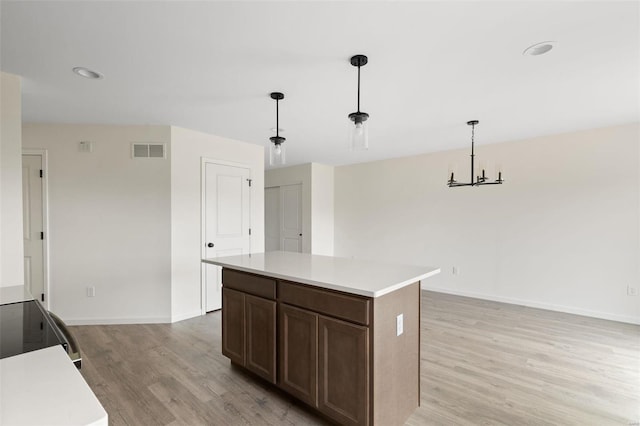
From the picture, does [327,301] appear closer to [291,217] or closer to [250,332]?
[250,332]

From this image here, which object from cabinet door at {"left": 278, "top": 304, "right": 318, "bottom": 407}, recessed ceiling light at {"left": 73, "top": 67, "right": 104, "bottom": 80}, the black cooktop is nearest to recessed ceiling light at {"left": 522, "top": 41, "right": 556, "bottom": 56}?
cabinet door at {"left": 278, "top": 304, "right": 318, "bottom": 407}

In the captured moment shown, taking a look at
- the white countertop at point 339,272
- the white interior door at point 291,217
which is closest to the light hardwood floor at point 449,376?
the white countertop at point 339,272

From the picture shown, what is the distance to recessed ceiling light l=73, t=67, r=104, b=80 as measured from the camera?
7.67 ft

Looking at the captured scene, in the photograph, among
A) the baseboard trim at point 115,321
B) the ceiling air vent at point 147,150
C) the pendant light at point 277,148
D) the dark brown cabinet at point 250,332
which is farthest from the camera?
the ceiling air vent at point 147,150

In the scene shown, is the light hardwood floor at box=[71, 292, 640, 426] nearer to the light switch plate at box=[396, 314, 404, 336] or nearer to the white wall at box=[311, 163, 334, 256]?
the light switch plate at box=[396, 314, 404, 336]

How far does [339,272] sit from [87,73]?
2.50 meters

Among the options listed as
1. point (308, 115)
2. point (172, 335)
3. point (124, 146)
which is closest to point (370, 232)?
point (308, 115)

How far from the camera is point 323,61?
2221 millimetres

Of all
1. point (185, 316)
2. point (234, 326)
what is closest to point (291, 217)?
point (185, 316)

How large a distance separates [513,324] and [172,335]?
13.1 ft

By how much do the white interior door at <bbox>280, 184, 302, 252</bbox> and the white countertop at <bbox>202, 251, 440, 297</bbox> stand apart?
3948mm

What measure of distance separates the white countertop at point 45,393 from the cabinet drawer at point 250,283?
4.15 feet

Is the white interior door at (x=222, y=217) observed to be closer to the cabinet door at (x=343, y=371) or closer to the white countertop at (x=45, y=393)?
the cabinet door at (x=343, y=371)

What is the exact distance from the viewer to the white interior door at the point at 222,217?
4.17 m
